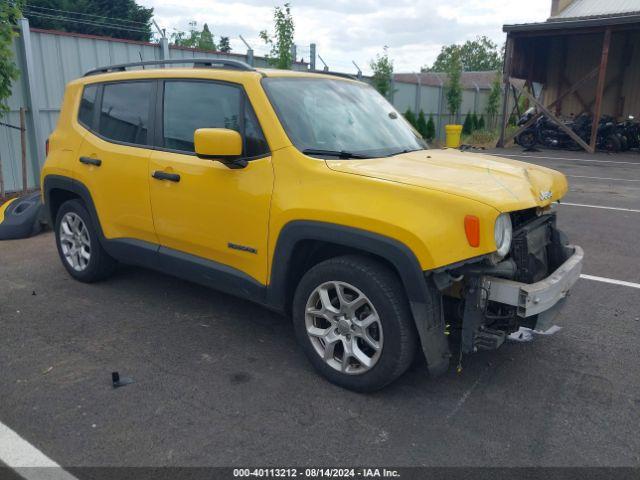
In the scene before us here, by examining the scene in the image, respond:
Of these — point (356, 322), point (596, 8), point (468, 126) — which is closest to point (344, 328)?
point (356, 322)

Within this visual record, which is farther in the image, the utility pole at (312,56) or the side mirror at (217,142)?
the utility pole at (312,56)

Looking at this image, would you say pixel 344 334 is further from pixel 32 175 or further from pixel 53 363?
pixel 32 175

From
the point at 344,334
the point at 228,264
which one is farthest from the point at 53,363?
the point at 344,334

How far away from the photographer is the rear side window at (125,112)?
4.47 m

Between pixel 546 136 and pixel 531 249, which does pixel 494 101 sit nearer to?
pixel 546 136

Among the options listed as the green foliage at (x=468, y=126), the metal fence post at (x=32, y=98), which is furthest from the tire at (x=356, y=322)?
the green foliage at (x=468, y=126)

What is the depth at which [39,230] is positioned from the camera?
738cm

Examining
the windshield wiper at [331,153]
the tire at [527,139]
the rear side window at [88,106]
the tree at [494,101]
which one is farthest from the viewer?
the tree at [494,101]

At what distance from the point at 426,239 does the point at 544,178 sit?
4.45ft

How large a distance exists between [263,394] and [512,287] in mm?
1577

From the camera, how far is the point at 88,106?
16.6 ft

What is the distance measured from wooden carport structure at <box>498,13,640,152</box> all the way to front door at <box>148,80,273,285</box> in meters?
17.5

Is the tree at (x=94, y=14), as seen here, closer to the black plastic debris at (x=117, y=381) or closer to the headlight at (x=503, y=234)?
the black plastic debris at (x=117, y=381)

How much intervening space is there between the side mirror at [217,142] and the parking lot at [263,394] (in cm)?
139
